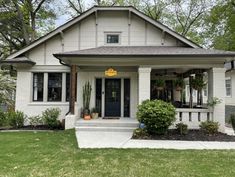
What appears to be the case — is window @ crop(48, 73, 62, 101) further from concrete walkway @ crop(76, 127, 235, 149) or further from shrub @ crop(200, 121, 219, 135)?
shrub @ crop(200, 121, 219, 135)

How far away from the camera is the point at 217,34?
2811cm

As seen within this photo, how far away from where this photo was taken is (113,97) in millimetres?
13789

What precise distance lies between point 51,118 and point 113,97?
358 centimetres

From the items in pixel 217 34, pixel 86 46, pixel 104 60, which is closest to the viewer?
pixel 104 60

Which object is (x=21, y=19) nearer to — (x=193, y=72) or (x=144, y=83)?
(x=144, y=83)

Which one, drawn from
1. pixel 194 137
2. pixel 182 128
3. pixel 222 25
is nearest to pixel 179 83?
pixel 182 128

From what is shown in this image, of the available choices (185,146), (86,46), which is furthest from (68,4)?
(185,146)

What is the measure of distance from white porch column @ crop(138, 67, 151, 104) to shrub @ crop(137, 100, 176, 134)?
4.25ft

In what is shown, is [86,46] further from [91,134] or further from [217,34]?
[217,34]

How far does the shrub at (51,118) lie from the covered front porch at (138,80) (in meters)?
1.07

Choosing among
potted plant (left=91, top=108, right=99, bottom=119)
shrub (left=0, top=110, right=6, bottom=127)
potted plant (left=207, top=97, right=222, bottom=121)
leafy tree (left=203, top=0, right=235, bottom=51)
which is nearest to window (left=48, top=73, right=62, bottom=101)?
potted plant (left=91, top=108, right=99, bottom=119)

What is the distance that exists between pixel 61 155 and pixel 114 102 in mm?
7232

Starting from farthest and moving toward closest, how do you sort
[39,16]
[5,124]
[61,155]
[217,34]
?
[217,34]
[39,16]
[5,124]
[61,155]

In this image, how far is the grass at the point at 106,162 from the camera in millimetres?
5344
